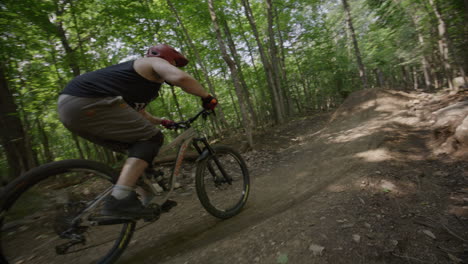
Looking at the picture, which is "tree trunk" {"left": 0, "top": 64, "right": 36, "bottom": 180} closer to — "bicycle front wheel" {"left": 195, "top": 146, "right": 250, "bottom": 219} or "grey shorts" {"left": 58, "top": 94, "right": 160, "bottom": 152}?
Result: "grey shorts" {"left": 58, "top": 94, "right": 160, "bottom": 152}

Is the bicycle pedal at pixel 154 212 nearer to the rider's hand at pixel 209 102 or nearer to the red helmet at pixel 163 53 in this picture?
the rider's hand at pixel 209 102

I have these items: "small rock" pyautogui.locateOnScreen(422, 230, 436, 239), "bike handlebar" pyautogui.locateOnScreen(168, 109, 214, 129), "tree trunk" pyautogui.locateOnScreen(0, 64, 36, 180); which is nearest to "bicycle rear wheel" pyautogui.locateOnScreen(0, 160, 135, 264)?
"bike handlebar" pyautogui.locateOnScreen(168, 109, 214, 129)

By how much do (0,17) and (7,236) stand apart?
574cm

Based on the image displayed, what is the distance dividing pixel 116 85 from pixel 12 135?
5918 mm

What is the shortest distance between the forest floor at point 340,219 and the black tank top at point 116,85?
1.72m

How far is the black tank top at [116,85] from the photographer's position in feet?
6.34

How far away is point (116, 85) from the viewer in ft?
6.68

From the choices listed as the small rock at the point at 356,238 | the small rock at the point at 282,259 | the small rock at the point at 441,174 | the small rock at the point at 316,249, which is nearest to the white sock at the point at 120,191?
the small rock at the point at 282,259

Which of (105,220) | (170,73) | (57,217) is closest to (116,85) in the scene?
(170,73)

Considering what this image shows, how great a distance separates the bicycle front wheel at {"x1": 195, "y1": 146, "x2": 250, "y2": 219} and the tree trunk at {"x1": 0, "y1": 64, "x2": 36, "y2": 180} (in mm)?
5314

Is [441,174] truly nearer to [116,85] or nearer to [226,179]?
[226,179]

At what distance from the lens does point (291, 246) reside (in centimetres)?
190

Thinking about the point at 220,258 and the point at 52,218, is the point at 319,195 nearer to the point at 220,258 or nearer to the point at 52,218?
the point at 220,258

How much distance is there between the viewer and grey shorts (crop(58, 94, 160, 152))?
6.22ft
